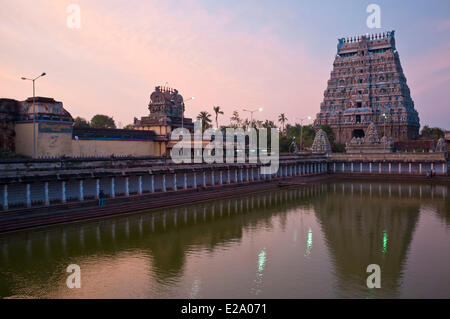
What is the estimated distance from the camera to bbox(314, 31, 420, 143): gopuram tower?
119 m

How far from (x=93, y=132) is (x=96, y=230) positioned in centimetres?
3090

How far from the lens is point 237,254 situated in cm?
2533

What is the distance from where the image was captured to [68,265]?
74.4 feet

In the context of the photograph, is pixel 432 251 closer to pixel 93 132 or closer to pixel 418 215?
pixel 418 215

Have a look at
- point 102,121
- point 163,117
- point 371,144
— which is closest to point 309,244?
point 163,117

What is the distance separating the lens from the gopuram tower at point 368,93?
389 ft

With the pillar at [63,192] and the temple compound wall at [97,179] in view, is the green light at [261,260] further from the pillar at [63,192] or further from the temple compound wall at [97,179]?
the pillar at [63,192]

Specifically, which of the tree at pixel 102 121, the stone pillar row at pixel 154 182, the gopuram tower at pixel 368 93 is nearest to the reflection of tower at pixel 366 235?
the stone pillar row at pixel 154 182

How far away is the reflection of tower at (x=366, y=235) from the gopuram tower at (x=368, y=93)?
2909 inches

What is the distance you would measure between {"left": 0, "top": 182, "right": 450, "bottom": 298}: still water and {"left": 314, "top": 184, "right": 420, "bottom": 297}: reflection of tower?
0.08 meters

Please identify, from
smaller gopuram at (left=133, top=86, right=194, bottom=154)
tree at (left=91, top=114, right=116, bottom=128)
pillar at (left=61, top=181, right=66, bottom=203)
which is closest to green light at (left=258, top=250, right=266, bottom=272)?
pillar at (left=61, top=181, right=66, bottom=203)

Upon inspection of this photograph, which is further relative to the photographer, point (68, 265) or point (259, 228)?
point (259, 228)

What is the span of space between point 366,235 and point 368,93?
10263cm
